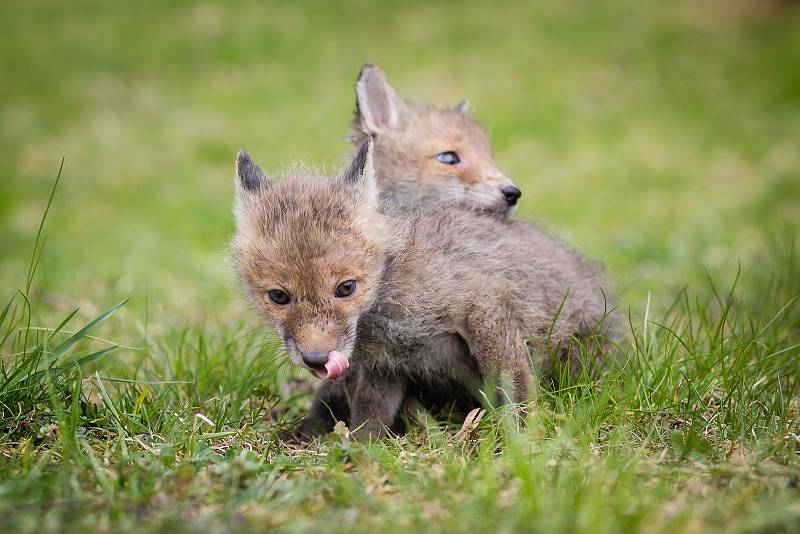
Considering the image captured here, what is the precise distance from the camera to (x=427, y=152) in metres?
5.45

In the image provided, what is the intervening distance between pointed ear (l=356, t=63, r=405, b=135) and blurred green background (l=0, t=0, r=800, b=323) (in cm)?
36

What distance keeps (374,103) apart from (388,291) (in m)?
2.25

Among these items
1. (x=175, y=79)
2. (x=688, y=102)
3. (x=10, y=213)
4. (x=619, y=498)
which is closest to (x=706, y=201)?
(x=688, y=102)

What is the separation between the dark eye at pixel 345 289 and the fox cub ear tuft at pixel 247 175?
778mm

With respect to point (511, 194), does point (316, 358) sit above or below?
below

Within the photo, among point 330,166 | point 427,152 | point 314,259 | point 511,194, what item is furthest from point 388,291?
point 427,152

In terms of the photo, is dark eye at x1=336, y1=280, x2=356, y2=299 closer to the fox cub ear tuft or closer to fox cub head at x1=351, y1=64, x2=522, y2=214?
the fox cub ear tuft

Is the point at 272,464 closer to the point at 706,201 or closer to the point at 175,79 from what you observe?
the point at 706,201

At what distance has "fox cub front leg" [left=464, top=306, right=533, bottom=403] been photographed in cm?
389

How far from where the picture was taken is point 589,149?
39.3ft

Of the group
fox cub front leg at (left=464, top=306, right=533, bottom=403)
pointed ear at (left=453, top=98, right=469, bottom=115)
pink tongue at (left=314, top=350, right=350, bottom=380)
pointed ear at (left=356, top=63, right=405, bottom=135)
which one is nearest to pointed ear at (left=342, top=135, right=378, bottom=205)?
fox cub front leg at (left=464, top=306, right=533, bottom=403)

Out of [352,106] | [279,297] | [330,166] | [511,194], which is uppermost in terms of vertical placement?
[352,106]

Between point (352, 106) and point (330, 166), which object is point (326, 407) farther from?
point (352, 106)

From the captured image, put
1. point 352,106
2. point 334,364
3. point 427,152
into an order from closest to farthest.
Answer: point 334,364 < point 427,152 < point 352,106
